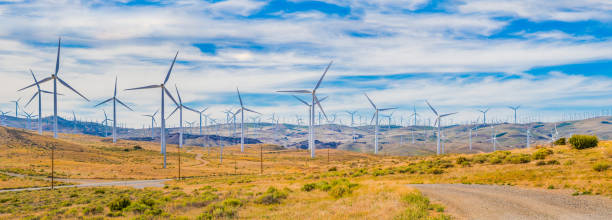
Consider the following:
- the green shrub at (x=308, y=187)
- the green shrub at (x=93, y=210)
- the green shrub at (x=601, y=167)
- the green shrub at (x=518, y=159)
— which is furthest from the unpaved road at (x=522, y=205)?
the green shrub at (x=93, y=210)

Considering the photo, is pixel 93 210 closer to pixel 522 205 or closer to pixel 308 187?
pixel 308 187

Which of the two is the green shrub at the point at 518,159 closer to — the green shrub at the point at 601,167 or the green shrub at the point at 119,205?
the green shrub at the point at 601,167

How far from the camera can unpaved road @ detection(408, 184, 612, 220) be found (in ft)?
63.4

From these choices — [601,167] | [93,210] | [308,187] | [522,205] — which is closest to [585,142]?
[601,167]

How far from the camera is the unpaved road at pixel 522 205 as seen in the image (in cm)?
1931

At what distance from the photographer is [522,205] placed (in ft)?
71.7

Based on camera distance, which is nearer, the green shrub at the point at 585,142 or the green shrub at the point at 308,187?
the green shrub at the point at 308,187

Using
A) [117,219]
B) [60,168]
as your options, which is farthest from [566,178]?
[60,168]

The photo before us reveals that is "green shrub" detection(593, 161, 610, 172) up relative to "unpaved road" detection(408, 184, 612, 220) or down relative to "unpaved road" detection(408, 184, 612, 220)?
up

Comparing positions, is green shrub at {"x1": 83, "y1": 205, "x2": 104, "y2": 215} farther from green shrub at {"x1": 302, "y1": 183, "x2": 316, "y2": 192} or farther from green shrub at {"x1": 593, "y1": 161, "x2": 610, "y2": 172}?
green shrub at {"x1": 593, "y1": 161, "x2": 610, "y2": 172}

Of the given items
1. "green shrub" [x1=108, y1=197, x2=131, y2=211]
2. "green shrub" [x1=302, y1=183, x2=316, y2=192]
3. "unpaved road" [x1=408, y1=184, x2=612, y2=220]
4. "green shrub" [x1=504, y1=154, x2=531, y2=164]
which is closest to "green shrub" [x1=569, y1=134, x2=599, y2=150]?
"green shrub" [x1=504, y1=154, x2=531, y2=164]

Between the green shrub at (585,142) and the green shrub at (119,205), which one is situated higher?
the green shrub at (585,142)

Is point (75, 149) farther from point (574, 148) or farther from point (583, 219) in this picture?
point (583, 219)

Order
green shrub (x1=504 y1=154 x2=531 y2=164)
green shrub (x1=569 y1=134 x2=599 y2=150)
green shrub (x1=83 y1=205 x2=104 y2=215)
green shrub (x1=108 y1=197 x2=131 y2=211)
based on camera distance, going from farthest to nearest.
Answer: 1. green shrub (x1=569 y1=134 x2=599 y2=150)
2. green shrub (x1=504 y1=154 x2=531 y2=164)
3. green shrub (x1=108 y1=197 x2=131 y2=211)
4. green shrub (x1=83 y1=205 x2=104 y2=215)
